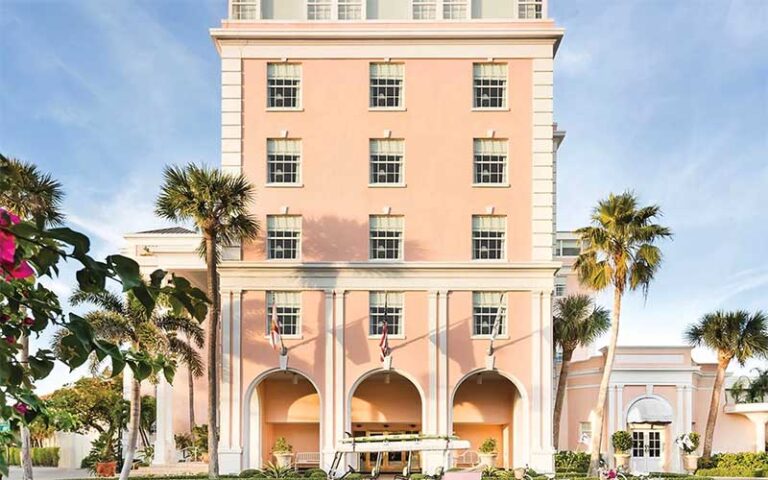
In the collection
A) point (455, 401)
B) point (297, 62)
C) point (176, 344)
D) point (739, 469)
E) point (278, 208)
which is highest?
point (297, 62)

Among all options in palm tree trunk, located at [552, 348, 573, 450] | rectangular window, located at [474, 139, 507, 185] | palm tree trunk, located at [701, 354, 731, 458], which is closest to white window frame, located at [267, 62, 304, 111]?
rectangular window, located at [474, 139, 507, 185]

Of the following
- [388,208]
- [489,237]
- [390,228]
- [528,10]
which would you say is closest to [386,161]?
[388,208]

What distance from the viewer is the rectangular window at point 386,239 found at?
36.0 meters

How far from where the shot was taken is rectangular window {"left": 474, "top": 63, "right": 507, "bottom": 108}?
36.6 meters

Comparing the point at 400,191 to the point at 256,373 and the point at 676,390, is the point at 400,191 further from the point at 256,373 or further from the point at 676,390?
the point at 676,390

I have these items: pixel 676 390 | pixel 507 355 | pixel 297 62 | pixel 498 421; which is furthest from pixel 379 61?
pixel 676 390

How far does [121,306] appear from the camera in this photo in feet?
107

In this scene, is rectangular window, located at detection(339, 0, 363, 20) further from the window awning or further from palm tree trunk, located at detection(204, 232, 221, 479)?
the window awning

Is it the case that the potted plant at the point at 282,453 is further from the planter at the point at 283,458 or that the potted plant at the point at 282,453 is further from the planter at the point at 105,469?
the planter at the point at 105,469

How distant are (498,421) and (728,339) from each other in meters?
12.8

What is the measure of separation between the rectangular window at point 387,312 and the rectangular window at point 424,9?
36.3 ft

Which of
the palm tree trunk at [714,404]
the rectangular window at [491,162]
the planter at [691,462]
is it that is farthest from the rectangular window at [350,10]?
the planter at [691,462]

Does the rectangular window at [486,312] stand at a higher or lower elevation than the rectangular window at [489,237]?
lower

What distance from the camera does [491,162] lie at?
119 feet
